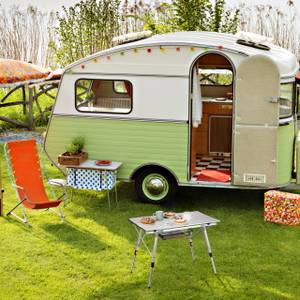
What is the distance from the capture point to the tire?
9812 millimetres

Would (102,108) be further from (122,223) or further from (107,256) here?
(107,256)

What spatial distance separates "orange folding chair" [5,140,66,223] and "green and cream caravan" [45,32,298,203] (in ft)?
2.19

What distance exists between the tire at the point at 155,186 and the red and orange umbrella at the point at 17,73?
2257 mm

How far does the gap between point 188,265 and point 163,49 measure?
3.39 metres

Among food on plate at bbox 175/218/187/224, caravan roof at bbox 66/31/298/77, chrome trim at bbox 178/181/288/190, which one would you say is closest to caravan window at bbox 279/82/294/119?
caravan roof at bbox 66/31/298/77

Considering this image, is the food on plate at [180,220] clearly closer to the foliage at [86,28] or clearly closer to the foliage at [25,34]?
the foliage at [86,28]

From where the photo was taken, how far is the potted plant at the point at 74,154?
9.77 metres

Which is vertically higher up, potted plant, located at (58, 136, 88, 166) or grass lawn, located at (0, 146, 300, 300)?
potted plant, located at (58, 136, 88, 166)

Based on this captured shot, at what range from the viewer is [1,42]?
67.0 ft

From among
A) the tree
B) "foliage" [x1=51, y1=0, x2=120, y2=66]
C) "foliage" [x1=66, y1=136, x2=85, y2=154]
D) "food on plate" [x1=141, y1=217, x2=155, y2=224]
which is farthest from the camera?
"foliage" [x1=51, y1=0, x2=120, y2=66]

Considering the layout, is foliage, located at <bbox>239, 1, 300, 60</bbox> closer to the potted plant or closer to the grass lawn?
the grass lawn

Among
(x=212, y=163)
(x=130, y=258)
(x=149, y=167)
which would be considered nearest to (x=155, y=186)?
(x=149, y=167)

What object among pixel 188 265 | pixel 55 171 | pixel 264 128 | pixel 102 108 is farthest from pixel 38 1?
pixel 188 265

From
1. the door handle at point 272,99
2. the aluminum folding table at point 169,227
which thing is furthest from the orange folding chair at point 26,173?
the door handle at point 272,99
